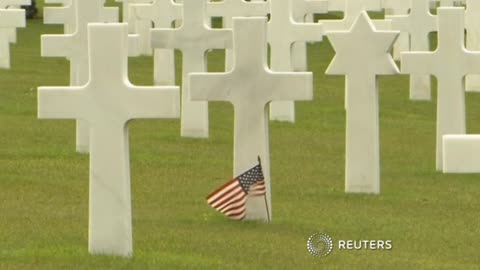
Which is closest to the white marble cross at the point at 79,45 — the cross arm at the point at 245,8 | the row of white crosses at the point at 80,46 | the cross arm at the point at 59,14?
the row of white crosses at the point at 80,46

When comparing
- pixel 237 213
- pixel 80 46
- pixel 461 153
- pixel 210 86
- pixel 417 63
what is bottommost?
pixel 237 213

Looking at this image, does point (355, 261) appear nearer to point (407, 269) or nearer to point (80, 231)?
point (407, 269)

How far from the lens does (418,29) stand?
2089 centimetres

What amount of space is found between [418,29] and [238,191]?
33.6 feet

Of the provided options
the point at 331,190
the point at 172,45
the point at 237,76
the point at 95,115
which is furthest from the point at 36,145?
the point at 95,115

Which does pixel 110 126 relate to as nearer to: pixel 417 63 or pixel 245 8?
pixel 417 63

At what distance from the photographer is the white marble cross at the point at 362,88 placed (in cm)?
1275

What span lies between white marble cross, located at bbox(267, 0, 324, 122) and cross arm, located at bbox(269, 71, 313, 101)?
21.6ft

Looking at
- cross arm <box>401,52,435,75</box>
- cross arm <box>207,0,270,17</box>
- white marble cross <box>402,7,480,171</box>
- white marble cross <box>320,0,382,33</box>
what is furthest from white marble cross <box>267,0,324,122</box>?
cross arm <box>401,52,435,75</box>

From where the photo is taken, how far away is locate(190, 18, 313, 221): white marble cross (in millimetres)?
11086

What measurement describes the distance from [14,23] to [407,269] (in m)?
9.89

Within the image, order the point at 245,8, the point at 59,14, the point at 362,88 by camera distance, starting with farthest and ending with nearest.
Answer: the point at 245,8, the point at 59,14, the point at 362,88

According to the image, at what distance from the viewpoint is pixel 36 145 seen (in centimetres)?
1541

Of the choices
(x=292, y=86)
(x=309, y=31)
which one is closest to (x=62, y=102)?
(x=292, y=86)
